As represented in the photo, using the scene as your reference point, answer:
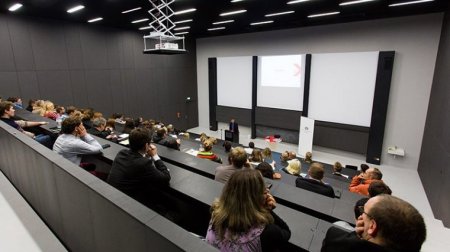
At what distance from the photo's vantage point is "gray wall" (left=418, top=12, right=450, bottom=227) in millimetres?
4662

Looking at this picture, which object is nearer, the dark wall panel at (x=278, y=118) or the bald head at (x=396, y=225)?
the bald head at (x=396, y=225)

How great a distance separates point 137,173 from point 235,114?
9388 millimetres

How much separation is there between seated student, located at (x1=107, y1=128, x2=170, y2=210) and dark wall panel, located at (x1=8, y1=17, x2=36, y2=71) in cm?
716

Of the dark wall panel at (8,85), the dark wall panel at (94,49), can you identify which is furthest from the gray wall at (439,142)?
the dark wall panel at (8,85)

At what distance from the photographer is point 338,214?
6.61 feet

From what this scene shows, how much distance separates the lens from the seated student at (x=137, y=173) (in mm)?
2039

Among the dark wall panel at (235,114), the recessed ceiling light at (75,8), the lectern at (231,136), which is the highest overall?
the recessed ceiling light at (75,8)

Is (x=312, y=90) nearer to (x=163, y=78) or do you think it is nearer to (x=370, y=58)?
(x=370, y=58)

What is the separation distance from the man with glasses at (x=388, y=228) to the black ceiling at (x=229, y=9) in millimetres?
5468

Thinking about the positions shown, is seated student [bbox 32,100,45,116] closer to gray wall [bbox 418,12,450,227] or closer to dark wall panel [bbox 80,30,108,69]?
dark wall panel [bbox 80,30,108,69]

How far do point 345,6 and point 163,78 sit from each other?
306 inches

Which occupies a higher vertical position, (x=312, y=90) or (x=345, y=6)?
(x=345, y=6)

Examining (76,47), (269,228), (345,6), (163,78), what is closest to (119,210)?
(269,228)

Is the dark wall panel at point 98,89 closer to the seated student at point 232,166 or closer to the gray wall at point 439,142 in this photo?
the seated student at point 232,166
